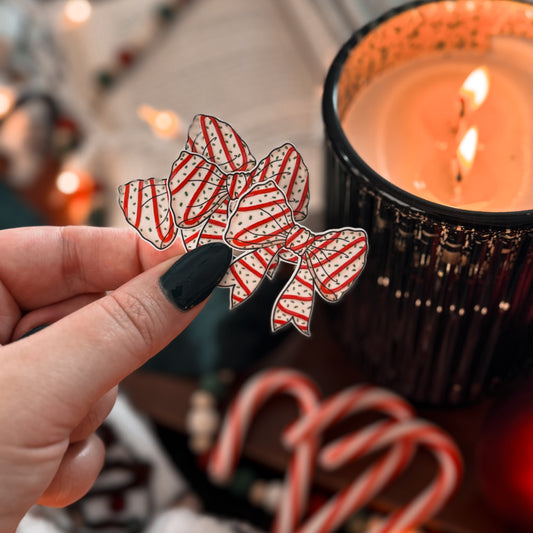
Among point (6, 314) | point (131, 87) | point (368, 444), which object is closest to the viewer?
point (6, 314)

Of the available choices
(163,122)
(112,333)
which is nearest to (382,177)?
(112,333)

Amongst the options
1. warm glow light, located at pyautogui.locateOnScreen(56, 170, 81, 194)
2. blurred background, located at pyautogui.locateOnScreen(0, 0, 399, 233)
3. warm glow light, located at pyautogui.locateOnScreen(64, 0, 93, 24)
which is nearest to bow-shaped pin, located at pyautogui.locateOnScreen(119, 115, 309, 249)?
blurred background, located at pyautogui.locateOnScreen(0, 0, 399, 233)

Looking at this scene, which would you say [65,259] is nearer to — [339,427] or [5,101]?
[339,427]

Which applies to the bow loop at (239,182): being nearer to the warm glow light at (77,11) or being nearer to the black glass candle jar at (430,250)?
the black glass candle jar at (430,250)

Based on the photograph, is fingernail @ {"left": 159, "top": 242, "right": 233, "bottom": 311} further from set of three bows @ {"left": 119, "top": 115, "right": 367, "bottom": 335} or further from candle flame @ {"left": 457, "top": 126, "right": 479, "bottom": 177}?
candle flame @ {"left": 457, "top": 126, "right": 479, "bottom": 177}

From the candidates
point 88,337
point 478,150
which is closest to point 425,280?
point 478,150

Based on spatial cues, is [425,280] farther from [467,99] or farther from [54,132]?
[54,132]

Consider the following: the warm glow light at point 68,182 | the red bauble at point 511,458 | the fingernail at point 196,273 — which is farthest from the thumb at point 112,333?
the warm glow light at point 68,182
